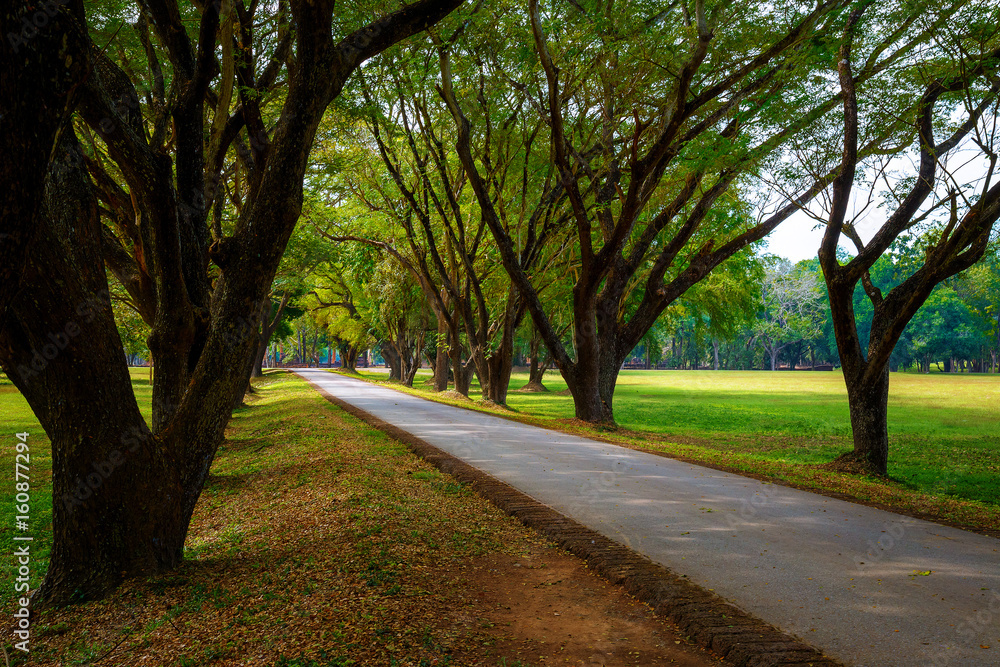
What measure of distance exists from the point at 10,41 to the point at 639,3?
10.4 m

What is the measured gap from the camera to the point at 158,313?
18.0 feet

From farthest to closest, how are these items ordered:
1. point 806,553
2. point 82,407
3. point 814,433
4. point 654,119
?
1. point 814,433
2. point 654,119
3. point 806,553
4. point 82,407

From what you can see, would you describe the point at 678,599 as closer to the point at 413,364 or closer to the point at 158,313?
the point at 158,313

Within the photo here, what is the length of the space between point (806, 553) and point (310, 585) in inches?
148

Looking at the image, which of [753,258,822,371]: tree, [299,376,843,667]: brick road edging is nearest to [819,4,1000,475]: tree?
[299,376,843,667]: brick road edging

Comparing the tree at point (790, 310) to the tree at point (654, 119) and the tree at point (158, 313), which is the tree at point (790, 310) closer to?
the tree at point (654, 119)

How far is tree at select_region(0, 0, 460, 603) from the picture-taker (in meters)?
3.99

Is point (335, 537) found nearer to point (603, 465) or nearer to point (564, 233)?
point (603, 465)

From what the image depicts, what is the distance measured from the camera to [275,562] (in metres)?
4.92

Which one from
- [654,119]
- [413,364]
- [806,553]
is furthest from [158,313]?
[413,364]

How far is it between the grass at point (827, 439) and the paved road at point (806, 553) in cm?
102

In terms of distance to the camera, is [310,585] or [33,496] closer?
[310,585]

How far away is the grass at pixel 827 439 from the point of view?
309 inches

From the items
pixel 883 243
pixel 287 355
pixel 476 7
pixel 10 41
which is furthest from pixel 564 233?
pixel 287 355
